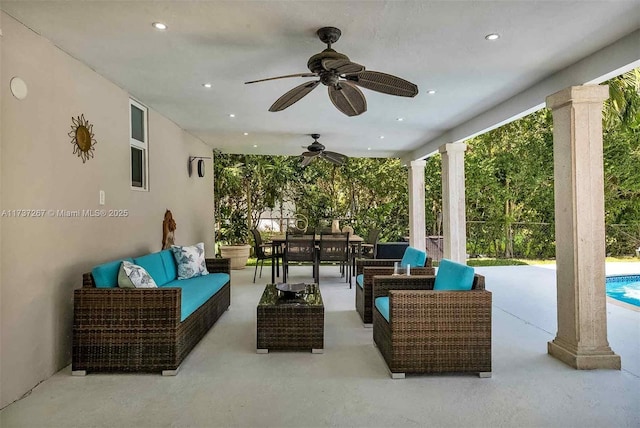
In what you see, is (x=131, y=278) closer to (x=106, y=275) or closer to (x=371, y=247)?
(x=106, y=275)

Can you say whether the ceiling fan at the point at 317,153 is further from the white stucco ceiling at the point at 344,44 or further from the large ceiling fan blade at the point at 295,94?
the large ceiling fan blade at the point at 295,94

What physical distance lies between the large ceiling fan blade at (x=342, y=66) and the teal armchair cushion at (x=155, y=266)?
9.08ft

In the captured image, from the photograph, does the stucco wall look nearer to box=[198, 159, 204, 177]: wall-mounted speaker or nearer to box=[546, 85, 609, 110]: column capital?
box=[198, 159, 204, 177]: wall-mounted speaker

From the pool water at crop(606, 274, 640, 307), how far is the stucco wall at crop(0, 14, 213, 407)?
7.78 meters

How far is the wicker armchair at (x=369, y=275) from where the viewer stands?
431 cm

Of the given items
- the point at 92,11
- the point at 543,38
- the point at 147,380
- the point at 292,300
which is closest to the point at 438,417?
the point at 292,300

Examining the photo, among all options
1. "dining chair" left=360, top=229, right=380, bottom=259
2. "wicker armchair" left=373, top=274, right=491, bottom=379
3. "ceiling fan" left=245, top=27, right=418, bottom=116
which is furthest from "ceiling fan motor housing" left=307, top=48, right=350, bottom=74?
"dining chair" left=360, top=229, right=380, bottom=259

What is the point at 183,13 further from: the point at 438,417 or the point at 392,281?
the point at 438,417

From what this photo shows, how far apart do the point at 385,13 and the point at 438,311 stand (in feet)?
7.01

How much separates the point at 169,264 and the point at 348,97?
2.96 m

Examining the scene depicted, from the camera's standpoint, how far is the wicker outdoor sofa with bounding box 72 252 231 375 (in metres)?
3.08

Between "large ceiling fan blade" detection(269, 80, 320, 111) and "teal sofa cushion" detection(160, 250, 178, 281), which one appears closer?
"large ceiling fan blade" detection(269, 80, 320, 111)

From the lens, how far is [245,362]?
132 inches

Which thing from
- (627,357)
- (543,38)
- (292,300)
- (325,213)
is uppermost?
(543,38)
